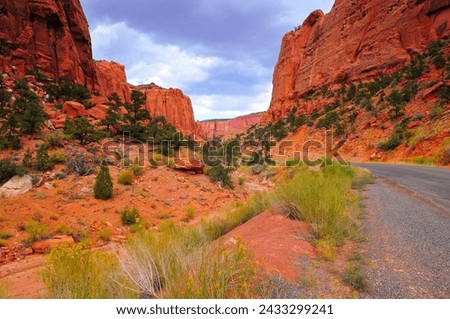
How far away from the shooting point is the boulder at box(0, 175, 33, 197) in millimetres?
10891

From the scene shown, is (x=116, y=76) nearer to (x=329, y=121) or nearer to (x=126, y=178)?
(x=329, y=121)

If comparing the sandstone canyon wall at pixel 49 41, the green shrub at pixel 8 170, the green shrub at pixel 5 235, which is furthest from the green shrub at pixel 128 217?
the sandstone canyon wall at pixel 49 41

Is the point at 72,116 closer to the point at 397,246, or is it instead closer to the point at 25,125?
the point at 25,125

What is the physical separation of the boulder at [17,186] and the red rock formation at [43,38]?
902 inches

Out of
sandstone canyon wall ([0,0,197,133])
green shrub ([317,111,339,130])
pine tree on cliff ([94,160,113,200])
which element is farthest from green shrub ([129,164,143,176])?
green shrub ([317,111,339,130])

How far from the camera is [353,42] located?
4784cm

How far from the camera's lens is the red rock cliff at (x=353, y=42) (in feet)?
120

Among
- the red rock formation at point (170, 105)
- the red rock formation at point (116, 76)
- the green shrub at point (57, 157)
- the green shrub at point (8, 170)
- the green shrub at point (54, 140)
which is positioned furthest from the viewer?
the red rock formation at point (170, 105)

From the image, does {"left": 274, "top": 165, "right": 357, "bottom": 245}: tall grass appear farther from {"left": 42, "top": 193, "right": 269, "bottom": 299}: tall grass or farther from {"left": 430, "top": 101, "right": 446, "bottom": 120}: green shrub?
{"left": 430, "top": 101, "right": 446, "bottom": 120}: green shrub

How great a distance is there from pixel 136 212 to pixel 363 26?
52.8 metres

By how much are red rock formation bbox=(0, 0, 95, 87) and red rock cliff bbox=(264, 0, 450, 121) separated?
136 ft

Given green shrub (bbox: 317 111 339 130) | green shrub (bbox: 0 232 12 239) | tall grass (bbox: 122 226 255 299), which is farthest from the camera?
green shrub (bbox: 317 111 339 130)

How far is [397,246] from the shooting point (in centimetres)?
324

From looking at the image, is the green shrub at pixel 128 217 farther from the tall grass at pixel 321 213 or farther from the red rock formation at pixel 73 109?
the red rock formation at pixel 73 109
